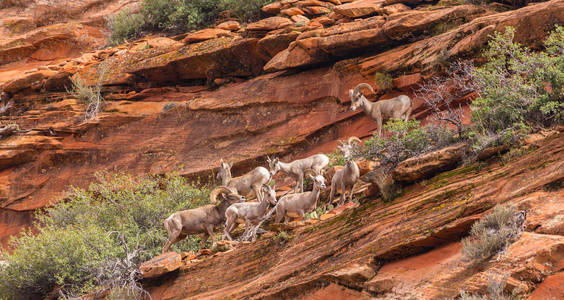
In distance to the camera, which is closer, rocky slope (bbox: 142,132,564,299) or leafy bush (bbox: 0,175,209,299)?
rocky slope (bbox: 142,132,564,299)

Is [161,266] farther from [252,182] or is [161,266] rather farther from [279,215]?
[252,182]

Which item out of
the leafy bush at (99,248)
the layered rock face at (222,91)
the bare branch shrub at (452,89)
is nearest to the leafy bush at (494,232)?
the bare branch shrub at (452,89)

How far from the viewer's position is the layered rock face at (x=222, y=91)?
1891cm

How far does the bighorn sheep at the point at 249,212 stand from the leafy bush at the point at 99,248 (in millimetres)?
2451

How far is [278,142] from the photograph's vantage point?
67.6 feet

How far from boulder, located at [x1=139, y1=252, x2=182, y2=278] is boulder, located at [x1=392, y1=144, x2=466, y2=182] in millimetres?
5571

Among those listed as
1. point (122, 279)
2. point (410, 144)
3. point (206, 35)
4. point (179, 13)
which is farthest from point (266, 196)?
point (179, 13)

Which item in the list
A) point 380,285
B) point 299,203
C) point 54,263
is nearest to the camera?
point 380,285

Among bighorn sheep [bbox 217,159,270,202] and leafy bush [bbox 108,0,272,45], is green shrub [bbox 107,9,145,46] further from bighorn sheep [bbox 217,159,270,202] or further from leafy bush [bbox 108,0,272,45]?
bighorn sheep [bbox 217,159,270,202]

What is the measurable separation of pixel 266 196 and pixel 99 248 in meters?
4.83

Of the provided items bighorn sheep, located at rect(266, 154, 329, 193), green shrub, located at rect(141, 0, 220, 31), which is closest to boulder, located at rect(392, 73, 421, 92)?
bighorn sheep, located at rect(266, 154, 329, 193)

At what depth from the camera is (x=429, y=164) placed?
29.7ft

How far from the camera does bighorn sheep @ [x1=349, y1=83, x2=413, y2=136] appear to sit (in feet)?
53.2

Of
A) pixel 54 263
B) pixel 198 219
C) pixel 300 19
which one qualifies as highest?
pixel 300 19
